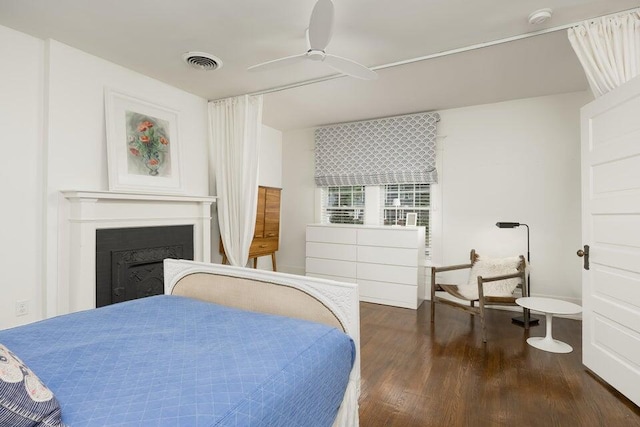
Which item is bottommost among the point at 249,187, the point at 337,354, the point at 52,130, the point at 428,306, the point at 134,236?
the point at 428,306

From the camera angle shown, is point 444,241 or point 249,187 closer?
point 249,187

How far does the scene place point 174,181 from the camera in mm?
3686

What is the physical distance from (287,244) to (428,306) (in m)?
2.50

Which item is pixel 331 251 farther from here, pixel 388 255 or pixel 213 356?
pixel 213 356

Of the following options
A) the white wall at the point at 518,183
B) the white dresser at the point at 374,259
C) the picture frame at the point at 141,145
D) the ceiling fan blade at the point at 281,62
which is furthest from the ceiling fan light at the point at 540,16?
the picture frame at the point at 141,145

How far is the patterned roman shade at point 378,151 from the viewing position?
175 inches

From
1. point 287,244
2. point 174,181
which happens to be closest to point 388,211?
point 287,244

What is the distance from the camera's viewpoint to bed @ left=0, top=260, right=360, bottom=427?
93cm

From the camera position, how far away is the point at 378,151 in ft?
15.5

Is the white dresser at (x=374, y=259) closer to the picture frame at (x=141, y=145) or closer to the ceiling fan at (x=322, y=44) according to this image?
the picture frame at (x=141, y=145)

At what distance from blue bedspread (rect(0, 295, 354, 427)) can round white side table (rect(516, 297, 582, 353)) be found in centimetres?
224

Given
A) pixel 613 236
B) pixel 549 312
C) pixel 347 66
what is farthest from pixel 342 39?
pixel 549 312

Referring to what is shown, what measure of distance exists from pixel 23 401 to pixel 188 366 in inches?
17.1

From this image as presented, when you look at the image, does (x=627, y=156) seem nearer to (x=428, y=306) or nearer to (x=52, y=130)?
(x=428, y=306)
